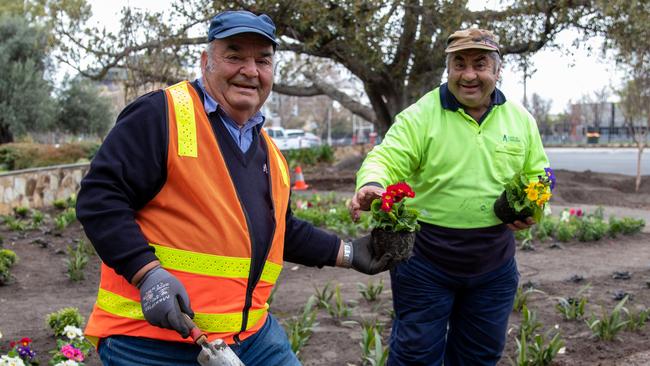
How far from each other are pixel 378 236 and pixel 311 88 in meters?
15.6

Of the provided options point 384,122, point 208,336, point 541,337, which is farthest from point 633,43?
point 208,336

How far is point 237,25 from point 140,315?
0.96 metres

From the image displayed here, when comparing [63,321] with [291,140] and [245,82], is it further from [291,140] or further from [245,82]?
Answer: [291,140]

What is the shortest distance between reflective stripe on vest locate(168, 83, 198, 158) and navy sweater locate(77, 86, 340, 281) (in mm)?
42

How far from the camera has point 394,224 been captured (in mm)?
2869

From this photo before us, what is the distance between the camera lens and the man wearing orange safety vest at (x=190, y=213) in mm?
2096

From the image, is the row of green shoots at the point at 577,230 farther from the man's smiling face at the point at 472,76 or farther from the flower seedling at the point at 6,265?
the flower seedling at the point at 6,265

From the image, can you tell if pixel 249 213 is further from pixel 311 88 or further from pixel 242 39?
pixel 311 88

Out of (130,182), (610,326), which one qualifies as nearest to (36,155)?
(610,326)

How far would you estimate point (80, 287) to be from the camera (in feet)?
20.8

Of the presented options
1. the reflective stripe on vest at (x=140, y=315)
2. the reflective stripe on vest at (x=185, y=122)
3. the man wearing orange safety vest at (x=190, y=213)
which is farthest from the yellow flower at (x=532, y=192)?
the reflective stripe on vest at (x=185, y=122)

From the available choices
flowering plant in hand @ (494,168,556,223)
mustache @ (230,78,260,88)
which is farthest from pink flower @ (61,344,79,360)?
flowering plant in hand @ (494,168,556,223)

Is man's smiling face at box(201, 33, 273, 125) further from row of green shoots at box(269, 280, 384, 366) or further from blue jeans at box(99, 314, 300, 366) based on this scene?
row of green shoots at box(269, 280, 384, 366)

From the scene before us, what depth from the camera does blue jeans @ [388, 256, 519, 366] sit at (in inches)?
129
